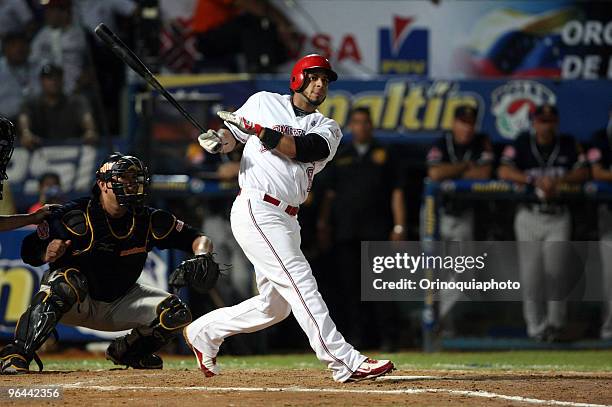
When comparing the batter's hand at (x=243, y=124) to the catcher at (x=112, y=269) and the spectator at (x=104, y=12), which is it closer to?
the catcher at (x=112, y=269)

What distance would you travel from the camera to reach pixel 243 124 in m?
6.39

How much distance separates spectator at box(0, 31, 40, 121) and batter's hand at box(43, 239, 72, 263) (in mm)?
4866

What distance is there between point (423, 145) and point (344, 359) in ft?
17.2

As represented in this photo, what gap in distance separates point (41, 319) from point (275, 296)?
1317 mm

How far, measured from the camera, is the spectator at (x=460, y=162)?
9.99 m

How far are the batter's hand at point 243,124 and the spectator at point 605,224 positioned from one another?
4.50 meters

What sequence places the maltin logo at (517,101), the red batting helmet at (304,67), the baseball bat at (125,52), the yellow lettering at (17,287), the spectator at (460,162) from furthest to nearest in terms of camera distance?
the maltin logo at (517,101)
the spectator at (460,162)
the yellow lettering at (17,287)
the baseball bat at (125,52)
the red batting helmet at (304,67)

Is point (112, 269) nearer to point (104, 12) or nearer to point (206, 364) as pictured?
point (206, 364)

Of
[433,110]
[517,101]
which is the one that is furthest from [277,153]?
[517,101]

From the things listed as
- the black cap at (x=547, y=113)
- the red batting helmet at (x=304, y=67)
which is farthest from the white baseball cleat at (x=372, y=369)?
the black cap at (x=547, y=113)

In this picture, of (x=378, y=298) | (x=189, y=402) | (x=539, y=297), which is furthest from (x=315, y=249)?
(x=189, y=402)

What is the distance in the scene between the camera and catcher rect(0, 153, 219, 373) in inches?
265

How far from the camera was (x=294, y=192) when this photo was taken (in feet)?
21.0

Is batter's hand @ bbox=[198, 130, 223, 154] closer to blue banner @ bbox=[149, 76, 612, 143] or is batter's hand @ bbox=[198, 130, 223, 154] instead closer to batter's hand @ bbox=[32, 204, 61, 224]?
batter's hand @ bbox=[32, 204, 61, 224]
